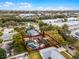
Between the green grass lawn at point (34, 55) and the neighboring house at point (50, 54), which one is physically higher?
the neighboring house at point (50, 54)

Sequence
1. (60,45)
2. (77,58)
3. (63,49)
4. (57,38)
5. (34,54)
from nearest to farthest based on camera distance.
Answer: (77,58), (34,54), (63,49), (60,45), (57,38)

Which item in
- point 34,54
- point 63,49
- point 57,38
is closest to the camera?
point 34,54

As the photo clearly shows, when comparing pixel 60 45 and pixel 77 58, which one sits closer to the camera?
pixel 77 58

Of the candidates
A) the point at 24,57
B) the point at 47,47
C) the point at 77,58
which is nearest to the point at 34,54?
the point at 24,57

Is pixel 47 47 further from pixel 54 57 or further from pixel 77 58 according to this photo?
pixel 77 58

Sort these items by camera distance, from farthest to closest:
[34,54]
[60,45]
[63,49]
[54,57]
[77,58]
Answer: [60,45]
[63,49]
[34,54]
[54,57]
[77,58]

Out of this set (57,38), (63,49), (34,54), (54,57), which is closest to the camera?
(54,57)

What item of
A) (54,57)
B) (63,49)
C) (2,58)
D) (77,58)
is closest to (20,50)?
(2,58)

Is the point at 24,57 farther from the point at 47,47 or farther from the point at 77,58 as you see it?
the point at 77,58

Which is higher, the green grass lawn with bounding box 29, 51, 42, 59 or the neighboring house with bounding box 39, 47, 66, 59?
the neighboring house with bounding box 39, 47, 66, 59
